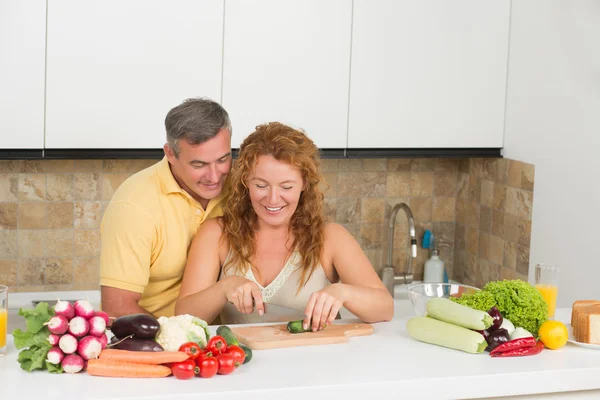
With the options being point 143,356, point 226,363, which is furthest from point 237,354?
point 143,356

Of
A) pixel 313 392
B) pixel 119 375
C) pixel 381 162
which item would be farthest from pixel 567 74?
pixel 119 375

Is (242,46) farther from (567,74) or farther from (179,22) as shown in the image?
(567,74)

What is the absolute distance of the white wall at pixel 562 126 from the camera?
292 cm

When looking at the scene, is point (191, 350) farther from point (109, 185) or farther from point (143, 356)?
point (109, 185)

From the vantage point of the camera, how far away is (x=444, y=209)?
3.95m

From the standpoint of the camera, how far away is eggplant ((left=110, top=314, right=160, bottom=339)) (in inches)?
70.2

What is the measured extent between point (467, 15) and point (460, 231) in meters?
1.06

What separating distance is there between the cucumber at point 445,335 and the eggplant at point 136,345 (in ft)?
2.19

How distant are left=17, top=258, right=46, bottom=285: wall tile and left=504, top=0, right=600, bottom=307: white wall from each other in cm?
199

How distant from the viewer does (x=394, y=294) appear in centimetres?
376

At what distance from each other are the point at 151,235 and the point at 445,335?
920mm

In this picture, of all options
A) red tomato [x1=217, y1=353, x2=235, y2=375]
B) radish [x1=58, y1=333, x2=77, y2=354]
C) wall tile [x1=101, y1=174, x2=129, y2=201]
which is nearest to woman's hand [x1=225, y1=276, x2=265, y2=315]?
red tomato [x1=217, y1=353, x2=235, y2=375]

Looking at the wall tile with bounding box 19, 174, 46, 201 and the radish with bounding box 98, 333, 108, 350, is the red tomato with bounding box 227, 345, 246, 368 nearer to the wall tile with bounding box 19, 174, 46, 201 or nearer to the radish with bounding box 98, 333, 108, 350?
the radish with bounding box 98, 333, 108, 350

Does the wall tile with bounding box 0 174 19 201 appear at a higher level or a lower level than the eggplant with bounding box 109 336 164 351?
higher
